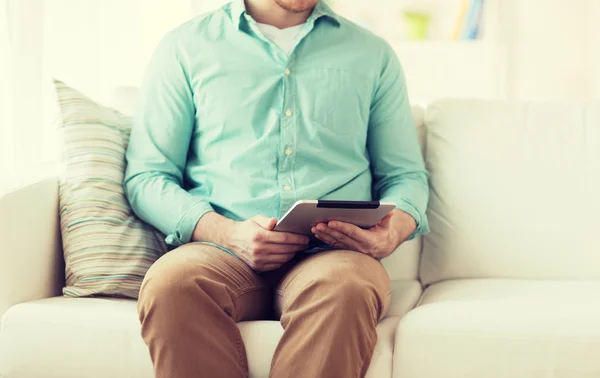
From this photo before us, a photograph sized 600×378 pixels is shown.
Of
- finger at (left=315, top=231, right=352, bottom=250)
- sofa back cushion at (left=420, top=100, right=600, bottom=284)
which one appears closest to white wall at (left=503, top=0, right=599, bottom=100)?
sofa back cushion at (left=420, top=100, right=600, bottom=284)

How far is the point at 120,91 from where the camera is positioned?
1856mm

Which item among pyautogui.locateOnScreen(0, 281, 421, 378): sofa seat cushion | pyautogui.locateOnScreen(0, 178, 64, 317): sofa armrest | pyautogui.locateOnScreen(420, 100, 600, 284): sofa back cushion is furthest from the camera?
pyautogui.locateOnScreen(420, 100, 600, 284): sofa back cushion

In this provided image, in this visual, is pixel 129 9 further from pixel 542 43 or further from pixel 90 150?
pixel 542 43

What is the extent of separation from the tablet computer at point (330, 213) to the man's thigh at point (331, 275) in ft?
0.22

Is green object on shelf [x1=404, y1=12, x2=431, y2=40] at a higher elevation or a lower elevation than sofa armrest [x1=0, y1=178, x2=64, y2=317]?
higher

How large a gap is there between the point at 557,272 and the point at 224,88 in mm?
905

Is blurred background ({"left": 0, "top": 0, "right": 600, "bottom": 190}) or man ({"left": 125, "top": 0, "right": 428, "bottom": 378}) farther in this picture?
blurred background ({"left": 0, "top": 0, "right": 600, "bottom": 190})

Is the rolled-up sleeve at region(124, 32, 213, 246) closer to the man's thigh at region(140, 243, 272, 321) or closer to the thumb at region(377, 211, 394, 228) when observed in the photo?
the man's thigh at region(140, 243, 272, 321)

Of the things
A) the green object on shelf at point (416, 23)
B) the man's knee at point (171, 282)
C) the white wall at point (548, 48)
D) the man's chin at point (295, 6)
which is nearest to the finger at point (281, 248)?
the man's knee at point (171, 282)

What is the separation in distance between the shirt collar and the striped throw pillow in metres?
0.37

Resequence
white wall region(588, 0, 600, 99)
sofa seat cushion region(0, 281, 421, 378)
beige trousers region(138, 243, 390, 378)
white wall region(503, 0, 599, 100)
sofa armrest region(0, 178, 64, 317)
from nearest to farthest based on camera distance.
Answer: beige trousers region(138, 243, 390, 378) → sofa seat cushion region(0, 281, 421, 378) → sofa armrest region(0, 178, 64, 317) → white wall region(588, 0, 600, 99) → white wall region(503, 0, 599, 100)

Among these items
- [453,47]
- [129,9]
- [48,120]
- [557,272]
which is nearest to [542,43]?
[453,47]

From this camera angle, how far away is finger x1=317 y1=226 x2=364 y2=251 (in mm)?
1341

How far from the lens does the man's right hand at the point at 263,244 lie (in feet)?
4.46
